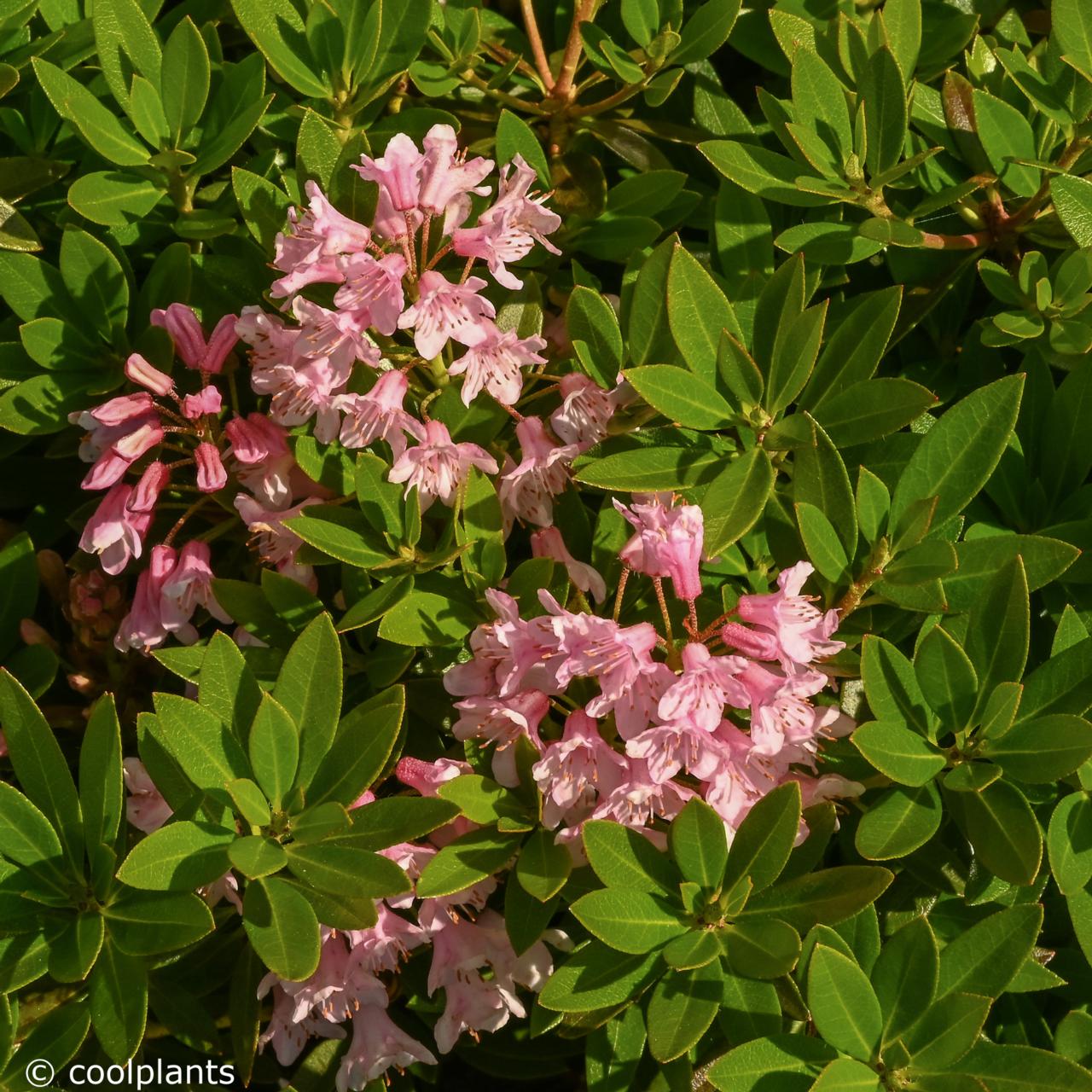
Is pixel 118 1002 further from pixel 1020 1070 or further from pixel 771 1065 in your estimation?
pixel 1020 1070

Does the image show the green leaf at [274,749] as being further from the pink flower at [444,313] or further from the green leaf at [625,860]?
the pink flower at [444,313]

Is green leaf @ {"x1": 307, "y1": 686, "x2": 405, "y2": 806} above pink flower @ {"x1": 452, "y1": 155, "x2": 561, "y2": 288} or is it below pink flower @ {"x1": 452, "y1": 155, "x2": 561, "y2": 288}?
below

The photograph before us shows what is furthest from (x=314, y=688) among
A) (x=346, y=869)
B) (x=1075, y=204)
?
(x=1075, y=204)

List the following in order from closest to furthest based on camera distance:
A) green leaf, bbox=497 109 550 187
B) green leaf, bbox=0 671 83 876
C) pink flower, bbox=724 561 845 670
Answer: pink flower, bbox=724 561 845 670, green leaf, bbox=0 671 83 876, green leaf, bbox=497 109 550 187

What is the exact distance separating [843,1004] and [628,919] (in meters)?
0.30

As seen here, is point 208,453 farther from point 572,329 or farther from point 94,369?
point 572,329

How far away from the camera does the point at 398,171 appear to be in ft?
5.93

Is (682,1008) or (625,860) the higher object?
(625,860)

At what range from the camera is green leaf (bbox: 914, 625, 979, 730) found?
1711 mm

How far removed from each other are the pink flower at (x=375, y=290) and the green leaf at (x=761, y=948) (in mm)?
978

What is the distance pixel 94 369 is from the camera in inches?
85.5

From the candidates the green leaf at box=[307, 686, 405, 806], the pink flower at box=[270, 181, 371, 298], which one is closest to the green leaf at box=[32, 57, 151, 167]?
the pink flower at box=[270, 181, 371, 298]

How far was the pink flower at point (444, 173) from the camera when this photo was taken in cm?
183

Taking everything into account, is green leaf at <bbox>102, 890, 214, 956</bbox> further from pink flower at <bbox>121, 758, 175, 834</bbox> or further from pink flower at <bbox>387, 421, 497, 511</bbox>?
pink flower at <bbox>387, 421, 497, 511</bbox>
